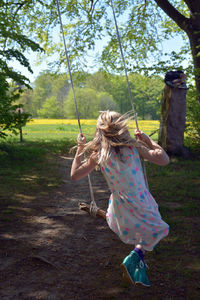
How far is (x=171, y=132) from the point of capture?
33.4 feet

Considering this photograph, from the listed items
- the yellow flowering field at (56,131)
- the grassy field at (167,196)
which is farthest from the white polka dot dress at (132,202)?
the yellow flowering field at (56,131)

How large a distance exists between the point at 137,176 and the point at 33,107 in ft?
172

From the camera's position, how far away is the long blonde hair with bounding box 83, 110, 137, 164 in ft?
9.51

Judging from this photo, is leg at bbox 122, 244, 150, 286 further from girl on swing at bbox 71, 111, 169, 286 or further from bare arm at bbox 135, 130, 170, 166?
bare arm at bbox 135, 130, 170, 166

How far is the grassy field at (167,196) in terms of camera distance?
12.2ft

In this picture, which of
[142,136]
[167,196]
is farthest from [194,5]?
[142,136]

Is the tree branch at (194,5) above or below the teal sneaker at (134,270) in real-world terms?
above

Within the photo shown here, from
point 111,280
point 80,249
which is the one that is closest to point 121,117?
point 111,280

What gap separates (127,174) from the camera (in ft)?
9.82

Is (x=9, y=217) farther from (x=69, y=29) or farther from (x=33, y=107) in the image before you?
(x=33, y=107)

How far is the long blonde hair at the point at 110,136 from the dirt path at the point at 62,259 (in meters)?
1.42

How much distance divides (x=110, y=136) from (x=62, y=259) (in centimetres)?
196

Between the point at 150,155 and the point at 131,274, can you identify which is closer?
the point at 131,274

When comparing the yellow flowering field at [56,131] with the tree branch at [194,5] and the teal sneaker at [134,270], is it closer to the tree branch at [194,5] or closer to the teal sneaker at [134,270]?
the tree branch at [194,5]
